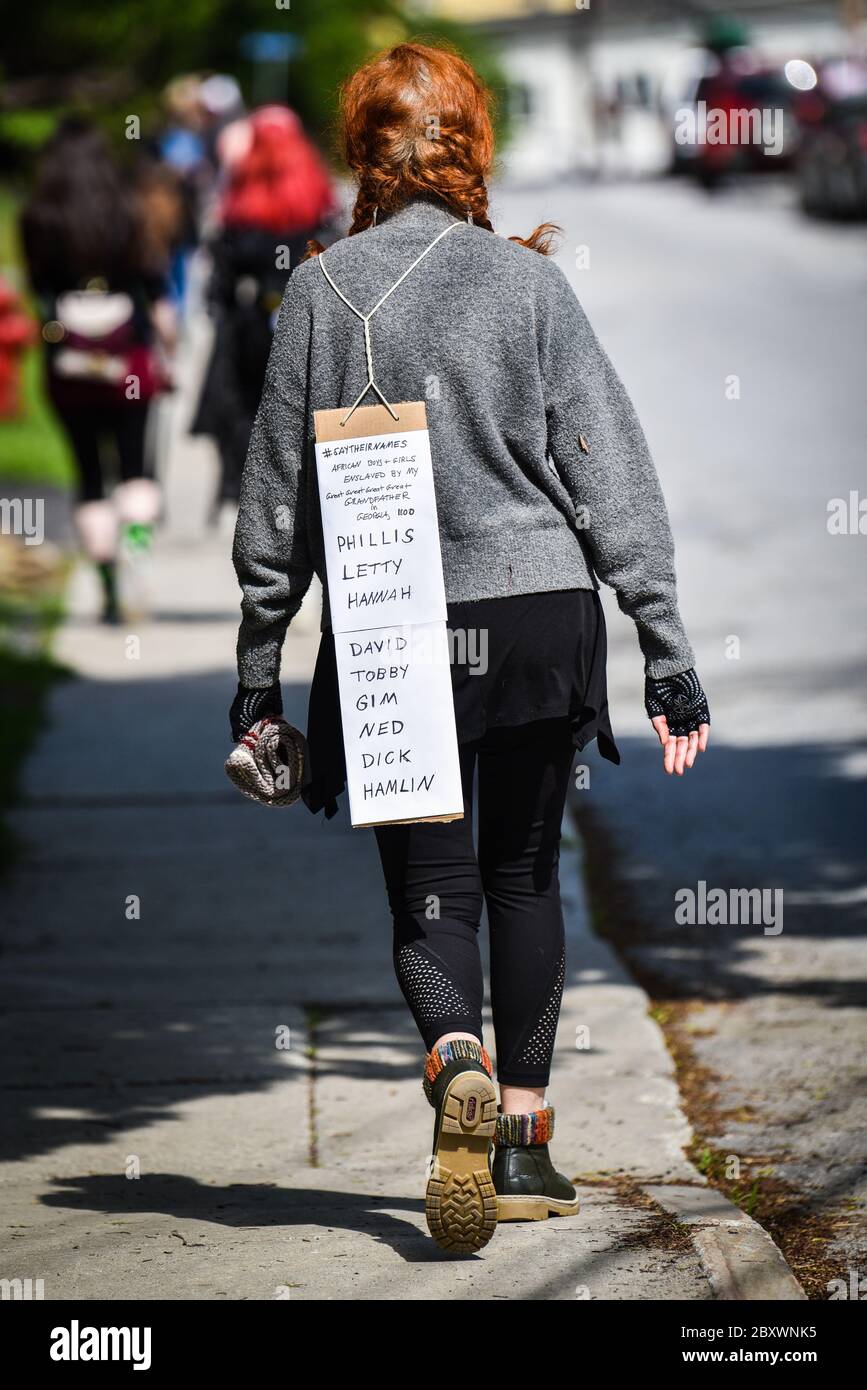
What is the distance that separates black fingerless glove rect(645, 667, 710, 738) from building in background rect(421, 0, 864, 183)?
2591 inches

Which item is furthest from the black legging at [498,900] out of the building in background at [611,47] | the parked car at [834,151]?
the building in background at [611,47]

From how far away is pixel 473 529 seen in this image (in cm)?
333

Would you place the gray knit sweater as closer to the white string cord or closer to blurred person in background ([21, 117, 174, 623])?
the white string cord

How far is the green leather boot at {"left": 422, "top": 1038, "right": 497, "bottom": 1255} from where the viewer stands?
3.19 metres

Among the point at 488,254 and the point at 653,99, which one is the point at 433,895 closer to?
the point at 488,254

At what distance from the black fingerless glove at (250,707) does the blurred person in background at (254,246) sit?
14.7 feet

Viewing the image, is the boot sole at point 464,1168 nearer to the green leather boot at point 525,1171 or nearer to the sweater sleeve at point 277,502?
the green leather boot at point 525,1171

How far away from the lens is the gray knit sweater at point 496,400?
3.29m

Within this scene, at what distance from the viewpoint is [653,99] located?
230 feet

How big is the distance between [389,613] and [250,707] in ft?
1.17

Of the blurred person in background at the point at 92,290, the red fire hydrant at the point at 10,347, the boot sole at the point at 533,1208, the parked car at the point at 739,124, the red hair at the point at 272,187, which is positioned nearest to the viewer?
the boot sole at the point at 533,1208

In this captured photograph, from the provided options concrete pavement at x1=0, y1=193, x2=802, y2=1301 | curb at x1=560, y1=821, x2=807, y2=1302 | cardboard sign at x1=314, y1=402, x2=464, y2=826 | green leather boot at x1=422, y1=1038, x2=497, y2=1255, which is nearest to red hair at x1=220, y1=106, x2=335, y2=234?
concrete pavement at x1=0, y1=193, x2=802, y2=1301

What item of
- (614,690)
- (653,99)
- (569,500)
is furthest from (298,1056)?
(653,99)

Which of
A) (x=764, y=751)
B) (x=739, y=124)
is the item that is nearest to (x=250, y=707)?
(x=764, y=751)
